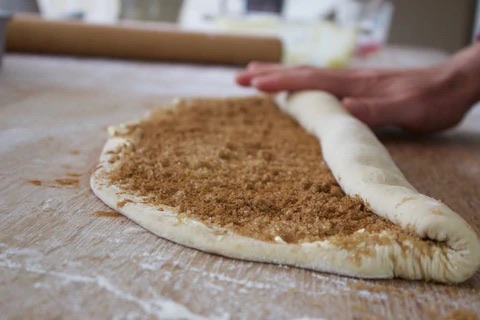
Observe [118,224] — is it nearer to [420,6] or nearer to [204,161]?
[204,161]

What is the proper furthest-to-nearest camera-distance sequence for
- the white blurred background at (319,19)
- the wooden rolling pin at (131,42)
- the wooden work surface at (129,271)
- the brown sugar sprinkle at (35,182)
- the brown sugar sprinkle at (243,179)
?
Answer: the white blurred background at (319,19) → the wooden rolling pin at (131,42) → the brown sugar sprinkle at (35,182) → the brown sugar sprinkle at (243,179) → the wooden work surface at (129,271)

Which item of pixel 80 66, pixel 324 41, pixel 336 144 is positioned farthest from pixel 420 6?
pixel 336 144

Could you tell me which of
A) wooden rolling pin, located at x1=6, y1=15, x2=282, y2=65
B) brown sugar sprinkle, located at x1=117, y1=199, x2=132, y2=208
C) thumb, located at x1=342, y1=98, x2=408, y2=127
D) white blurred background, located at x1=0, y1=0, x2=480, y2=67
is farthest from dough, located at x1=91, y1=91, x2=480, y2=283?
white blurred background, located at x1=0, y1=0, x2=480, y2=67

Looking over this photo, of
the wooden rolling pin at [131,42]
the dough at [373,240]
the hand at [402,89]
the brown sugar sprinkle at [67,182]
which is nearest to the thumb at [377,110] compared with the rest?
the hand at [402,89]

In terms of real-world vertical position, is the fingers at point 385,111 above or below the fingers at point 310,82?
below

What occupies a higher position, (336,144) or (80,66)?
(336,144)

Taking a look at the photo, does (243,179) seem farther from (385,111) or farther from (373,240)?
(385,111)

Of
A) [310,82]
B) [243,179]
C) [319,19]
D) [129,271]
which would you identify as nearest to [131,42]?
[310,82]

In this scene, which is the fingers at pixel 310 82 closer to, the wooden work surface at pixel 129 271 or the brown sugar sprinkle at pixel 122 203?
the wooden work surface at pixel 129 271
